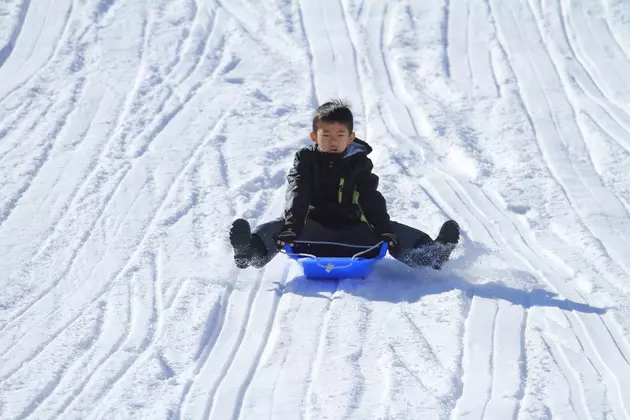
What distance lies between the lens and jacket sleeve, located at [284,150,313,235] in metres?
4.29

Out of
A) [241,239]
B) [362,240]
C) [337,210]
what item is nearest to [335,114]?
[337,210]

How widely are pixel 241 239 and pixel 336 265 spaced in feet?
1.49

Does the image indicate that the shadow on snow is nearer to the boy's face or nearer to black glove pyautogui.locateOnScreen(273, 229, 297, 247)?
black glove pyautogui.locateOnScreen(273, 229, 297, 247)

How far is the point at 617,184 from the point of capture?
5367mm

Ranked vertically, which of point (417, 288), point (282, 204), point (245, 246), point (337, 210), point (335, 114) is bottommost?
point (417, 288)

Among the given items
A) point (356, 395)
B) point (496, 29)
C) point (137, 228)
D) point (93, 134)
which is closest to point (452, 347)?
point (356, 395)

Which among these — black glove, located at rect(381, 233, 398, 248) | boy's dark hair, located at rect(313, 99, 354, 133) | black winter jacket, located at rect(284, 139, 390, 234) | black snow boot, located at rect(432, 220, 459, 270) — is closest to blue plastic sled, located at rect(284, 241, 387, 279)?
black glove, located at rect(381, 233, 398, 248)

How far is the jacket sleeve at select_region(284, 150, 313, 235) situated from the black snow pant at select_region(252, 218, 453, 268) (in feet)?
0.30

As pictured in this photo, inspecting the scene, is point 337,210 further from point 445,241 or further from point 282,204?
point 282,204

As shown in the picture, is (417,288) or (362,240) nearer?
(417,288)

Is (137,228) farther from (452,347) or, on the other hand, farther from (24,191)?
(452,347)

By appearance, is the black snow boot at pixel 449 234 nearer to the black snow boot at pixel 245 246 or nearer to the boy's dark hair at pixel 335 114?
the boy's dark hair at pixel 335 114

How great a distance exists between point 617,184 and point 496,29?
271 cm

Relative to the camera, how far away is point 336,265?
4.18 meters
